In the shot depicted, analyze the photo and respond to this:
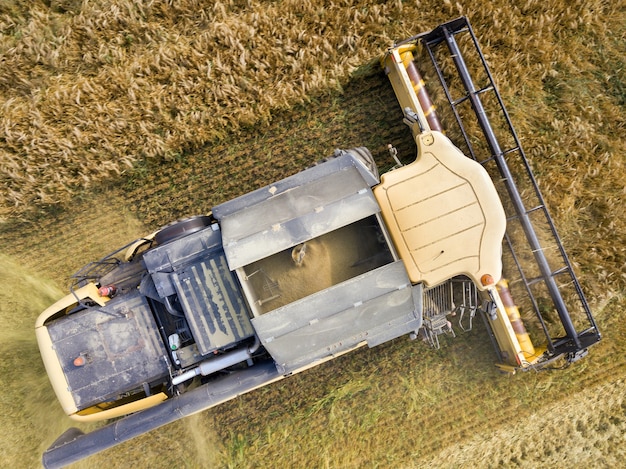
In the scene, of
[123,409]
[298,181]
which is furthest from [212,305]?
[123,409]

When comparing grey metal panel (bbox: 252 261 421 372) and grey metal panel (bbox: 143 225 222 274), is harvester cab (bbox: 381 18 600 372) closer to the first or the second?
grey metal panel (bbox: 252 261 421 372)

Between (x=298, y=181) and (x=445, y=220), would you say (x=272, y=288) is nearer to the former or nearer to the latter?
(x=298, y=181)

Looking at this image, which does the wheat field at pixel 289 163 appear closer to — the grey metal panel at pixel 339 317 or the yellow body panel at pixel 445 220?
the yellow body panel at pixel 445 220

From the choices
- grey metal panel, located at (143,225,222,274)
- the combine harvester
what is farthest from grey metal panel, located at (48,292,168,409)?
grey metal panel, located at (143,225,222,274)

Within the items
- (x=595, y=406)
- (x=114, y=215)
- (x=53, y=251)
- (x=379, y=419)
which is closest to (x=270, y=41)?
(x=114, y=215)

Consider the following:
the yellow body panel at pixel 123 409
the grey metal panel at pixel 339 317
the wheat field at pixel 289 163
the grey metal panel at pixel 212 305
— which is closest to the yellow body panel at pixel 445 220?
the grey metal panel at pixel 339 317
